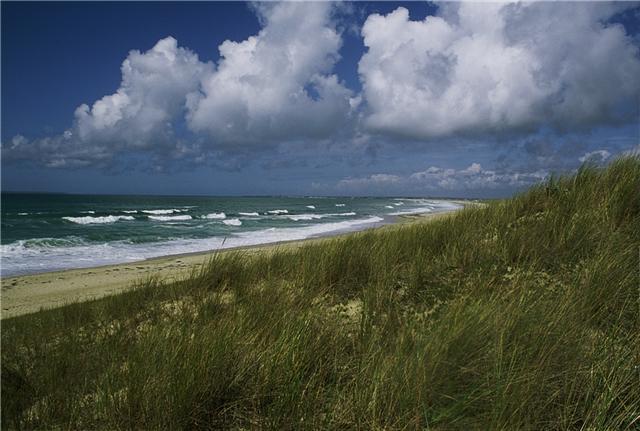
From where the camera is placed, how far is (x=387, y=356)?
9.08ft

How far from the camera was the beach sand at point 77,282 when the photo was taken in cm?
989

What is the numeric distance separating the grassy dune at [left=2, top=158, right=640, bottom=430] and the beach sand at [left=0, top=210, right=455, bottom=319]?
14.4 ft

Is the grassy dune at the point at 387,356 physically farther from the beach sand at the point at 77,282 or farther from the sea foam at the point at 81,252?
the sea foam at the point at 81,252

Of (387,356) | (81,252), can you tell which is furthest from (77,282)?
(387,356)

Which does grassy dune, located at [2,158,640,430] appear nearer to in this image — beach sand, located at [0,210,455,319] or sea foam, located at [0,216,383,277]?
beach sand, located at [0,210,455,319]

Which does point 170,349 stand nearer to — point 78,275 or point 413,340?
point 413,340

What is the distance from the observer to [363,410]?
2.34 meters

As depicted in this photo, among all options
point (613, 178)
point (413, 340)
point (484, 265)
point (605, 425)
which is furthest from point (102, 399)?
point (613, 178)

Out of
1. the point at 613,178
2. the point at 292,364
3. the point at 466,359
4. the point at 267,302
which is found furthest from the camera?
the point at 613,178

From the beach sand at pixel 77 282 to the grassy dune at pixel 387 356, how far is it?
4387 millimetres

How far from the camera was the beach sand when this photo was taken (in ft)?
32.4

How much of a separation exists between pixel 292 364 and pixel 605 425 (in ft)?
6.77

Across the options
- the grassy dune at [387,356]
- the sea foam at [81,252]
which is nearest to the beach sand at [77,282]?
the sea foam at [81,252]

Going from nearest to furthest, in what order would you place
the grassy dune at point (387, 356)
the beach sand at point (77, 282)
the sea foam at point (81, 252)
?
the grassy dune at point (387, 356)
the beach sand at point (77, 282)
the sea foam at point (81, 252)
